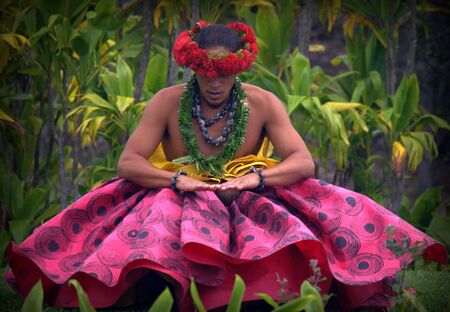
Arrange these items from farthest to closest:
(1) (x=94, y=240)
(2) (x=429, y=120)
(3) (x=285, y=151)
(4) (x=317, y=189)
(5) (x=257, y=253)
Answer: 1. (2) (x=429, y=120)
2. (3) (x=285, y=151)
3. (4) (x=317, y=189)
4. (1) (x=94, y=240)
5. (5) (x=257, y=253)

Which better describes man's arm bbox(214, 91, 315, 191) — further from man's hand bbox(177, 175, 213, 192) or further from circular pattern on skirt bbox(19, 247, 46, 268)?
circular pattern on skirt bbox(19, 247, 46, 268)

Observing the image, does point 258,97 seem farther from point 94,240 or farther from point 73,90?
point 73,90

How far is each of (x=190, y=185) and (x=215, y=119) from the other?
17.0 inches

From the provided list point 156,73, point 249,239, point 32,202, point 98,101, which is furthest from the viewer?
point 156,73

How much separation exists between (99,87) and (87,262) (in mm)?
3445

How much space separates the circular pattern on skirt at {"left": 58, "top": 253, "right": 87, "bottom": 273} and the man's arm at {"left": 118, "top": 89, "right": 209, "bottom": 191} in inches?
16.0

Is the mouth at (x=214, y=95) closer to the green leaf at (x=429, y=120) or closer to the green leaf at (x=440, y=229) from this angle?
the green leaf at (x=440, y=229)

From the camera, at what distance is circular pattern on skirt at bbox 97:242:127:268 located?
329 centimetres

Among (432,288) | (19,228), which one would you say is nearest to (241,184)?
(432,288)

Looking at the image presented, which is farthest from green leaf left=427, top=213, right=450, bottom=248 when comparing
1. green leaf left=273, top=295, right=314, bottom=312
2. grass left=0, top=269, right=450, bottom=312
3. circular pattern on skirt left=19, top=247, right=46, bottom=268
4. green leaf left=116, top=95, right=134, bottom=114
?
green leaf left=273, top=295, right=314, bottom=312

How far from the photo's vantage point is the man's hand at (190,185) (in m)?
3.62

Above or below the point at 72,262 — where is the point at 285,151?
above

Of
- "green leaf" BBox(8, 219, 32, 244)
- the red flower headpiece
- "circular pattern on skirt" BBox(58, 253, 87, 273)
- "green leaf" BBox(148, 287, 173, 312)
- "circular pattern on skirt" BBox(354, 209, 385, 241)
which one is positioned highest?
the red flower headpiece

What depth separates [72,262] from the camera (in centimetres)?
356
